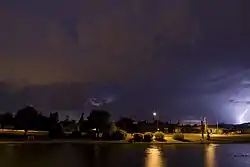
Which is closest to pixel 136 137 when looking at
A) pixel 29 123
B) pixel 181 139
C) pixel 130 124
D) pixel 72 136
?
pixel 181 139

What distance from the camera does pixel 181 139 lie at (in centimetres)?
10956

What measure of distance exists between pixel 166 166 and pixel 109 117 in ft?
333

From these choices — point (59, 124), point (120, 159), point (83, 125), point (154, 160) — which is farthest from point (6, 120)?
point (154, 160)

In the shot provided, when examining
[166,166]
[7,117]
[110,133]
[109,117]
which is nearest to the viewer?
[166,166]

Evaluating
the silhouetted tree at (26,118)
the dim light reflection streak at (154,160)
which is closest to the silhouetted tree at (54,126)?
the silhouetted tree at (26,118)

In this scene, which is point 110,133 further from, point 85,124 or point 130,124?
point 130,124

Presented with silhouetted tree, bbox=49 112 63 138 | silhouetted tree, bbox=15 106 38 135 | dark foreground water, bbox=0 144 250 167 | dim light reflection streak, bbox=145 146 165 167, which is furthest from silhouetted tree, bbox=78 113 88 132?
dim light reflection streak, bbox=145 146 165 167

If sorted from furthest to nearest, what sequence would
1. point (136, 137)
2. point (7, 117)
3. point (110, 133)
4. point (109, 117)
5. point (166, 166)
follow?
point (7, 117)
point (109, 117)
point (110, 133)
point (136, 137)
point (166, 166)

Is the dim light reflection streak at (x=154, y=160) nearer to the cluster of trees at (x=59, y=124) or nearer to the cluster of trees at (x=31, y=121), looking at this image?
the cluster of trees at (x=59, y=124)

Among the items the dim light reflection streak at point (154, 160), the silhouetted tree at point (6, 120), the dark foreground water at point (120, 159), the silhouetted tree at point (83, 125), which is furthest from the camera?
the silhouetted tree at point (6, 120)

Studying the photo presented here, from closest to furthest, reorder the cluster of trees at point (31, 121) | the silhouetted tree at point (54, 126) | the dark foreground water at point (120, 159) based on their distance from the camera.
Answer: the dark foreground water at point (120, 159) → the silhouetted tree at point (54, 126) → the cluster of trees at point (31, 121)

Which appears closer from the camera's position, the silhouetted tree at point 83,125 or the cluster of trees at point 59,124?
the cluster of trees at point 59,124

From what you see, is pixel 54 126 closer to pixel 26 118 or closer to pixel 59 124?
pixel 59 124

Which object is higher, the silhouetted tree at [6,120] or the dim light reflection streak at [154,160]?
the silhouetted tree at [6,120]
